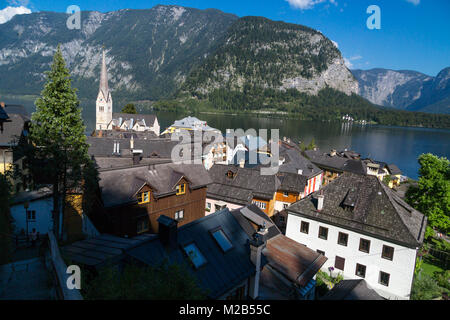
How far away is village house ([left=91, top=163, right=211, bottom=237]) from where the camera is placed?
78.1ft

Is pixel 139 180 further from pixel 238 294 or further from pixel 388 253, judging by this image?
pixel 388 253

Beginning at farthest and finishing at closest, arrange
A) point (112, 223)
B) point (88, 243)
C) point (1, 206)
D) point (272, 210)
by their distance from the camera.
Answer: point (272, 210) → point (112, 223) → point (88, 243) → point (1, 206)

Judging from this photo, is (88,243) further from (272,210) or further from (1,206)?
(272,210)

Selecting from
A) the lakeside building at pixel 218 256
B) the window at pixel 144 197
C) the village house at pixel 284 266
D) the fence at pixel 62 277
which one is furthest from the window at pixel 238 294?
the window at pixel 144 197

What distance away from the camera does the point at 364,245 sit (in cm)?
2519

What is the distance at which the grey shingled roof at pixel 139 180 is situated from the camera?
23.8 meters

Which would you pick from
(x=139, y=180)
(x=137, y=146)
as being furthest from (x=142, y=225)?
(x=137, y=146)

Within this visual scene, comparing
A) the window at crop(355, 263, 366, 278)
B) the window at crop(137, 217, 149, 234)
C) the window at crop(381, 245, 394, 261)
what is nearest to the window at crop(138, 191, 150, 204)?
the window at crop(137, 217, 149, 234)

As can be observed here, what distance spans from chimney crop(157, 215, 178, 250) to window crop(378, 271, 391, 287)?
63.5ft

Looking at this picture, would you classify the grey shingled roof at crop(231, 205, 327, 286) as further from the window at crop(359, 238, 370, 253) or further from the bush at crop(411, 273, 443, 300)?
the bush at crop(411, 273, 443, 300)

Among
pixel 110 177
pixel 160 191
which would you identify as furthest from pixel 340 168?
pixel 110 177

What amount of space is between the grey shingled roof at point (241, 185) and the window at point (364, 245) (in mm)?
12461

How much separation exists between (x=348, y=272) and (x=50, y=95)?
88.5ft

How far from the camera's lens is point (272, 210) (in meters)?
37.9
